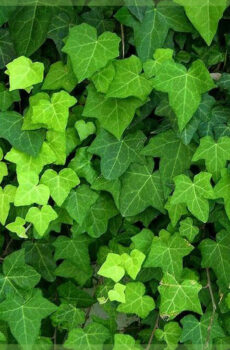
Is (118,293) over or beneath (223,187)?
beneath

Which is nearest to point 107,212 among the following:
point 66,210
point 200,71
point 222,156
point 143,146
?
point 66,210

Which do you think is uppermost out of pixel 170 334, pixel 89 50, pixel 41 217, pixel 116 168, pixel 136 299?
pixel 89 50

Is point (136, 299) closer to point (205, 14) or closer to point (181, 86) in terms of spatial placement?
point (181, 86)

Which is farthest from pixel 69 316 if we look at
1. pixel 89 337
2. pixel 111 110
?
pixel 111 110

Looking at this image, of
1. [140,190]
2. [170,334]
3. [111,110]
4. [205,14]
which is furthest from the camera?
[170,334]

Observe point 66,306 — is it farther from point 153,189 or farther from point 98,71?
point 98,71
